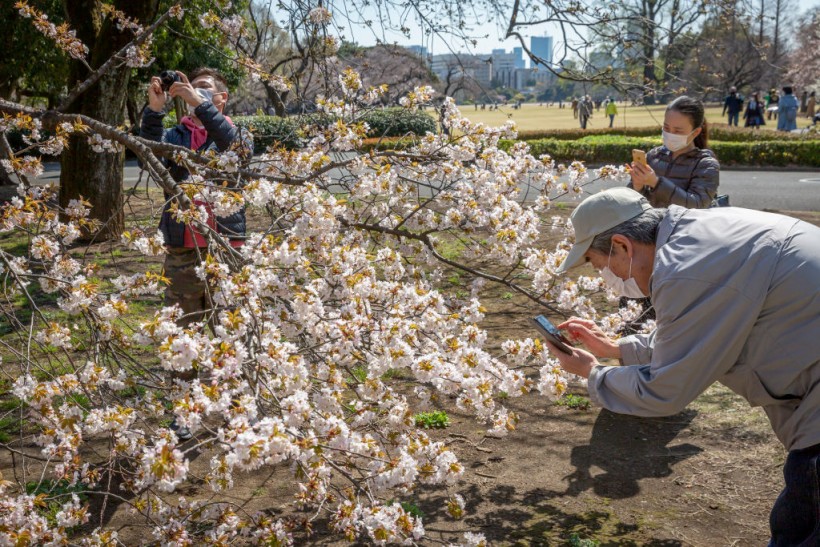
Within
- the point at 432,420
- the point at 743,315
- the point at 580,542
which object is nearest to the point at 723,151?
the point at 432,420

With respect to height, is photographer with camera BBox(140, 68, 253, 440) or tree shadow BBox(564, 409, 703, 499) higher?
photographer with camera BBox(140, 68, 253, 440)

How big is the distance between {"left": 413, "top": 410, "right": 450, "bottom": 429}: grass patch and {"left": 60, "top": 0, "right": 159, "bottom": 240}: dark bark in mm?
4969

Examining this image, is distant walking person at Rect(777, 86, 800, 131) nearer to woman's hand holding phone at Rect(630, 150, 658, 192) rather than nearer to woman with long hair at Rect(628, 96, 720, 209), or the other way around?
woman with long hair at Rect(628, 96, 720, 209)

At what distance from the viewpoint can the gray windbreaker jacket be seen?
2125mm

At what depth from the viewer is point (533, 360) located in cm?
377

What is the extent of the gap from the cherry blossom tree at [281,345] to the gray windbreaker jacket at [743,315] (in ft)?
A: 3.67

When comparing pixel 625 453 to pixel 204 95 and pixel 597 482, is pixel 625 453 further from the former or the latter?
pixel 204 95

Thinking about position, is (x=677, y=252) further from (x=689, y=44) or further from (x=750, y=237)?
(x=689, y=44)

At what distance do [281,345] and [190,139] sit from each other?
2.06 m

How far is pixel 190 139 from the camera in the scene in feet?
14.2

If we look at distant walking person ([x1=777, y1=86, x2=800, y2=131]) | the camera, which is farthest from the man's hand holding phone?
distant walking person ([x1=777, y1=86, x2=800, y2=131])

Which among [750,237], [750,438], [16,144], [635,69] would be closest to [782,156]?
[635,69]

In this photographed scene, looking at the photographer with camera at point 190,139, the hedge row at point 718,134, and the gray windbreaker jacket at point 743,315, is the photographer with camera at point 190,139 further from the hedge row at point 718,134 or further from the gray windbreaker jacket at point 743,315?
the hedge row at point 718,134

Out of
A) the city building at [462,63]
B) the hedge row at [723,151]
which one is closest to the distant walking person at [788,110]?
the hedge row at [723,151]
